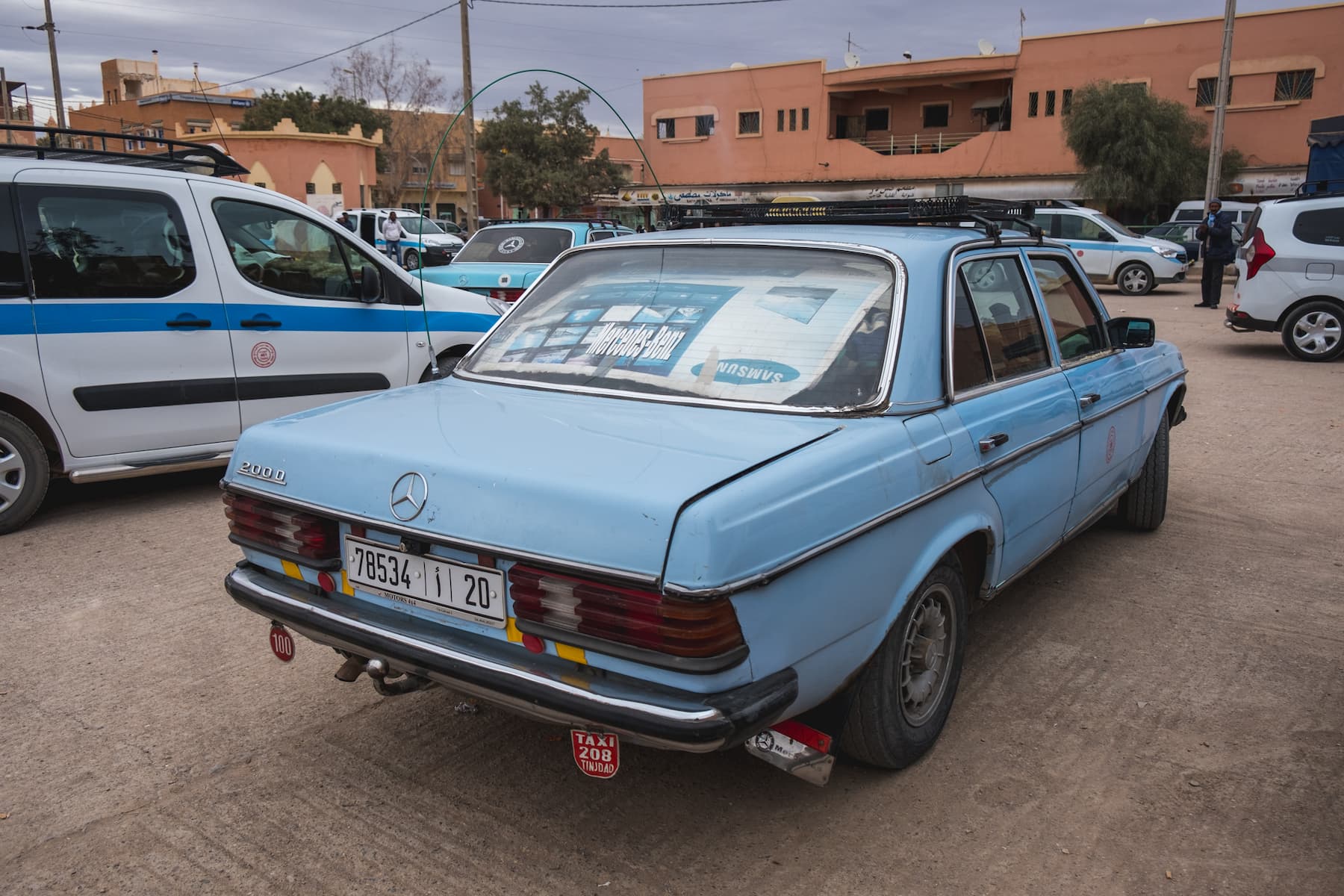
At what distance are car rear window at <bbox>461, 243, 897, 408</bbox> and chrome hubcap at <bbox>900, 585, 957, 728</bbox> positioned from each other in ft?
2.19

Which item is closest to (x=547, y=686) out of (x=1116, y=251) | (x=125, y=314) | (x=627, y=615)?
(x=627, y=615)

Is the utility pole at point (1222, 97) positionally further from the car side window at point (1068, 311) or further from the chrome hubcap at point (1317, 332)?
the car side window at point (1068, 311)

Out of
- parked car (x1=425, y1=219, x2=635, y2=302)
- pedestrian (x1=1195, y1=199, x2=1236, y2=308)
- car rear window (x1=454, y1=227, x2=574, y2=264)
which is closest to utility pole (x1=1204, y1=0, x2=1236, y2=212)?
pedestrian (x1=1195, y1=199, x2=1236, y2=308)

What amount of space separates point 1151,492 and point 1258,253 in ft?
24.7

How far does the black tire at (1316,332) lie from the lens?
11.4 m

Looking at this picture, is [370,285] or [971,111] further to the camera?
[971,111]

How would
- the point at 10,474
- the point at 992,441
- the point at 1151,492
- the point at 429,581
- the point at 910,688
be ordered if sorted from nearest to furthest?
the point at 429,581, the point at 910,688, the point at 992,441, the point at 1151,492, the point at 10,474

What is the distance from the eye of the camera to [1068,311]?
169 inches

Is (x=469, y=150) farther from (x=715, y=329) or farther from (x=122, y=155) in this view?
(x=715, y=329)

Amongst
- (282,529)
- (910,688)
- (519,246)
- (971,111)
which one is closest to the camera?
(282,529)

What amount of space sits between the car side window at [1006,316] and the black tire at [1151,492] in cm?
168

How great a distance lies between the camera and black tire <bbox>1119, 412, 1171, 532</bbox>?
522 cm

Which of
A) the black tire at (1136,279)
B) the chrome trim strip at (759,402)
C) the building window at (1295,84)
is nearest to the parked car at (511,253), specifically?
the chrome trim strip at (759,402)

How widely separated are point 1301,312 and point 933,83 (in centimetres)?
3188
